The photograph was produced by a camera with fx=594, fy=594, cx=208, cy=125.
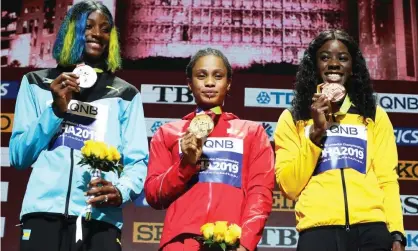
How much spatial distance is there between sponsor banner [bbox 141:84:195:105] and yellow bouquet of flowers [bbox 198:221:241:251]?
2275mm

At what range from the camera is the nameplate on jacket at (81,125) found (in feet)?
7.88

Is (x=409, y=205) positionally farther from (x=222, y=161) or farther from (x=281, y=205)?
(x=222, y=161)

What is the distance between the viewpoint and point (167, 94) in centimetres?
428

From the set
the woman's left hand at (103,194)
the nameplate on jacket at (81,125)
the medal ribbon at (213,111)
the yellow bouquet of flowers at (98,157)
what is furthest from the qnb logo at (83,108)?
the medal ribbon at (213,111)

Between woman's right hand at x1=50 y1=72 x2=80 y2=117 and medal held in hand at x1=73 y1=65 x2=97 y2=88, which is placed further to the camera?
medal held in hand at x1=73 y1=65 x2=97 y2=88

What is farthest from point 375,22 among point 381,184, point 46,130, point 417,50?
point 46,130

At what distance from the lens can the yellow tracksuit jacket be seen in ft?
7.61

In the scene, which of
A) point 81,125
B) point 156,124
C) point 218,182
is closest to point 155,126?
point 156,124

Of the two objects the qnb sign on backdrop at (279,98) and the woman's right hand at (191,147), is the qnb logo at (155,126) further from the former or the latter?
the woman's right hand at (191,147)

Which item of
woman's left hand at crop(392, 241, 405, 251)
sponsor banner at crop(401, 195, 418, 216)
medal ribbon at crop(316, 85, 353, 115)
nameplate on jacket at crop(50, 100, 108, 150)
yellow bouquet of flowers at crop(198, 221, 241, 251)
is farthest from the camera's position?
sponsor banner at crop(401, 195, 418, 216)

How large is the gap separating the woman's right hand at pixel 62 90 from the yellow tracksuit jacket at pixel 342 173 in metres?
0.89

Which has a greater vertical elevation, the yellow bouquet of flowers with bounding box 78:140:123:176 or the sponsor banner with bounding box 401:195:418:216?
the sponsor banner with bounding box 401:195:418:216

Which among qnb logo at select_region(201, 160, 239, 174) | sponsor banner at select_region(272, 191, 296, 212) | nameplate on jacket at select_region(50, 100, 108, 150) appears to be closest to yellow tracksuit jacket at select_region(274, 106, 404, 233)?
qnb logo at select_region(201, 160, 239, 174)

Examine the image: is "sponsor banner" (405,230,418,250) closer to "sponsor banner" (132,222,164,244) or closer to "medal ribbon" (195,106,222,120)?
"sponsor banner" (132,222,164,244)
